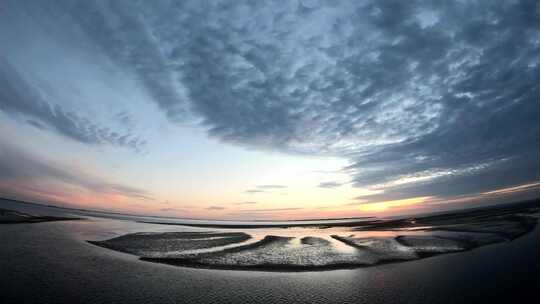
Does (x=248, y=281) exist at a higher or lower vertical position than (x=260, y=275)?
higher

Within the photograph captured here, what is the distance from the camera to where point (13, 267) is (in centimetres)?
1769

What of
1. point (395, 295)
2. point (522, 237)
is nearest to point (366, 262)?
point (395, 295)

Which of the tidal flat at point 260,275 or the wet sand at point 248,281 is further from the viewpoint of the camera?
the tidal flat at point 260,275

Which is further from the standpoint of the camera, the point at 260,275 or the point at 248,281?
the point at 260,275

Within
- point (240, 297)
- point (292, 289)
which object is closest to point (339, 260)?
point (292, 289)

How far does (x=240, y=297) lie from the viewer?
15672mm

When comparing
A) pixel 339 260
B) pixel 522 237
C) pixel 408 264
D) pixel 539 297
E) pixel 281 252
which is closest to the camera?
pixel 539 297

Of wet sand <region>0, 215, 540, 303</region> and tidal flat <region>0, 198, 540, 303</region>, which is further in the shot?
tidal flat <region>0, 198, 540, 303</region>

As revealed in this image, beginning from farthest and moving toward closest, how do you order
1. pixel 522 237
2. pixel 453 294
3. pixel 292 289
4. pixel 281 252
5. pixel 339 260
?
pixel 522 237 → pixel 281 252 → pixel 339 260 → pixel 292 289 → pixel 453 294

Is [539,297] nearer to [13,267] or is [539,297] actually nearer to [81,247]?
[13,267]

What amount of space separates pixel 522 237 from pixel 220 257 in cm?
3907

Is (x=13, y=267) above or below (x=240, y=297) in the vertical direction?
above

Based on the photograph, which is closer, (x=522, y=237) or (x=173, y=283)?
(x=173, y=283)

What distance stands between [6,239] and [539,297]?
4437 cm
